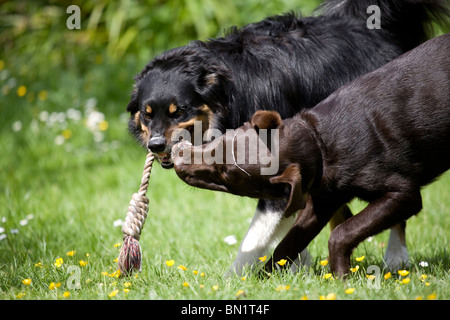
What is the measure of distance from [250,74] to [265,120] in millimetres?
708

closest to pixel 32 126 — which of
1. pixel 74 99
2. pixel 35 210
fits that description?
pixel 74 99

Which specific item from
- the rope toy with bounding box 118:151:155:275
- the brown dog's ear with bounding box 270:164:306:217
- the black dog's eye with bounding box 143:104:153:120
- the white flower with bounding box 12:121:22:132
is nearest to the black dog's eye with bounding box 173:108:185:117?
the black dog's eye with bounding box 143:104:153:120

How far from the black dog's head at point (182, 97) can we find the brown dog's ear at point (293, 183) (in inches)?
35.3

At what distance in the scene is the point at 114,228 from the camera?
4.62 metres

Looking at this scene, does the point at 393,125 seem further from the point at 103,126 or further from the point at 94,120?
the point at 94,120

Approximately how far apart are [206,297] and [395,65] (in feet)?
5.37

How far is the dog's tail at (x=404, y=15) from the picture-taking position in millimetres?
4098

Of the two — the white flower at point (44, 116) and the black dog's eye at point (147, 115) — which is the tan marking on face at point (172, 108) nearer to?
the black dog's eye at point (147, 115)

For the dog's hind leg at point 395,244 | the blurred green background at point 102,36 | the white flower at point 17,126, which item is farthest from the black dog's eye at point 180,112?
the white flower at point 17,126

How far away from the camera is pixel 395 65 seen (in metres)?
3.39

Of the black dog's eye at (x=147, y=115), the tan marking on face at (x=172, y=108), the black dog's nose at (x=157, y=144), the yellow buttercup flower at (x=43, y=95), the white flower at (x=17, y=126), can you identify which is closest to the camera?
the black dog's nose at (x=157, y=144)

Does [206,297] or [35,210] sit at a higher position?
[35,210]
